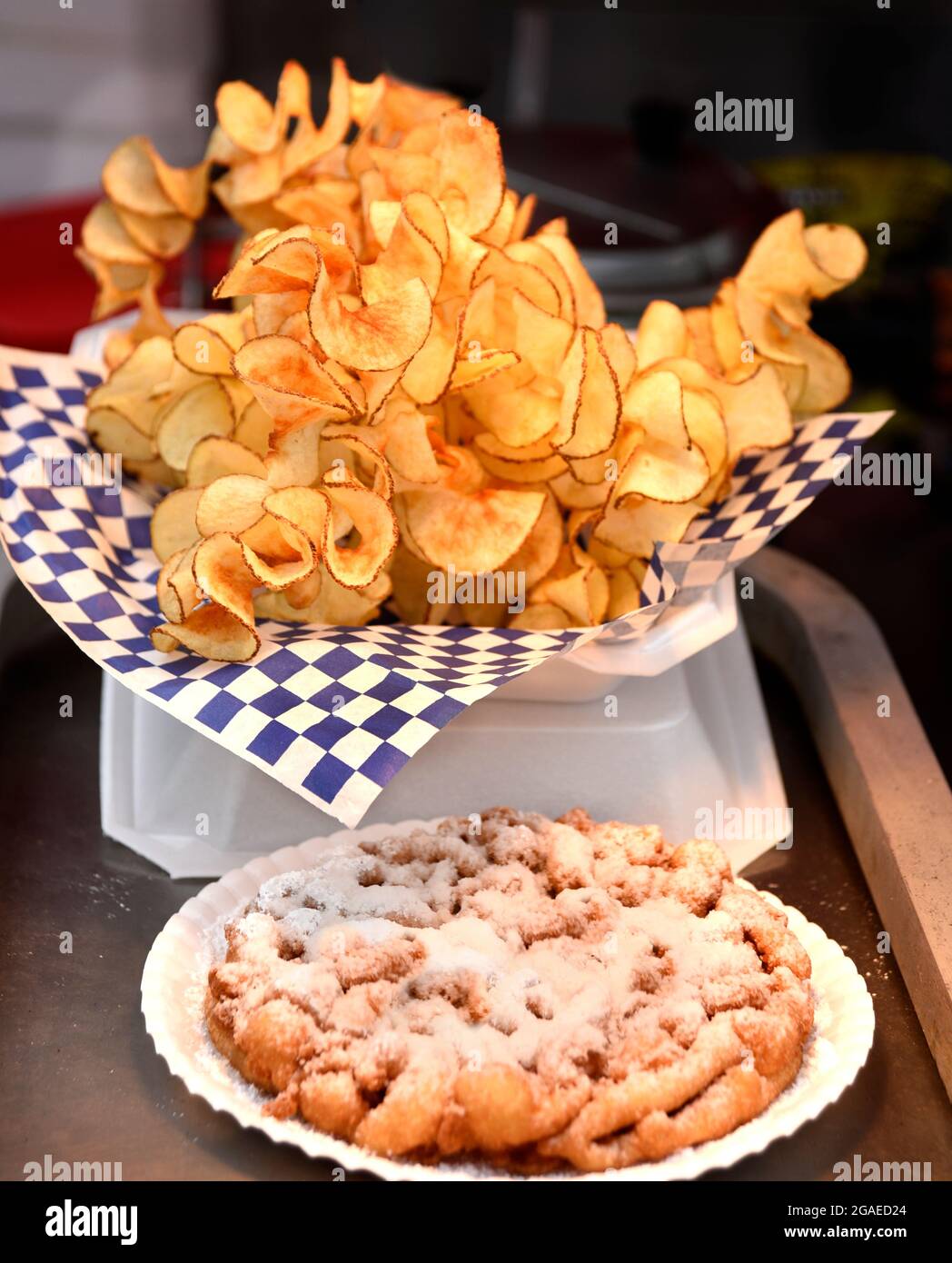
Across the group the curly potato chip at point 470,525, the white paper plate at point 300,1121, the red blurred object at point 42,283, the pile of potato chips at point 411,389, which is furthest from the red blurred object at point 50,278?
the white paper plate at point 300,1121

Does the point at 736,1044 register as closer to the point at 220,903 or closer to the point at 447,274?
the point at 220,903

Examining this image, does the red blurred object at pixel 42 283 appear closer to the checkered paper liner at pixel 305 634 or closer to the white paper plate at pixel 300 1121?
the checkered paper liner at pixel 305 634

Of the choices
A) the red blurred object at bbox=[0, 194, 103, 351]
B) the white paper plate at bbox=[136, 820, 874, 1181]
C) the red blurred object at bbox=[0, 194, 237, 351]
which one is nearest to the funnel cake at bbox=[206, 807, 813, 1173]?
the white paper plate at bbox=[136, 820, 874, 1181]

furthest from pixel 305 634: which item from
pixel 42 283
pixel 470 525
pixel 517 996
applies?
pixel 42 283

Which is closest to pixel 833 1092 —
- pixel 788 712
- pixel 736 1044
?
pixel 736 1044

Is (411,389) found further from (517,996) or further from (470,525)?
(517,996)

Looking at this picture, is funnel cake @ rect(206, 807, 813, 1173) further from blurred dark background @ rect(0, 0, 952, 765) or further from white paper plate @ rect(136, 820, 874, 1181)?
blurred dark background @ rect(0, 0, 952, 765)
